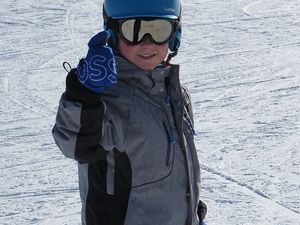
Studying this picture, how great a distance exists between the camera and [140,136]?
2.07 m

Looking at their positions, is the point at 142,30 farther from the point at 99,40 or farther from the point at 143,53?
the point at 99,40

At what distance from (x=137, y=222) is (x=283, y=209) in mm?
2335

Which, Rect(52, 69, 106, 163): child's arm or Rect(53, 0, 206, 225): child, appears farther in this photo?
Rect(53, 0, 206, 225): child

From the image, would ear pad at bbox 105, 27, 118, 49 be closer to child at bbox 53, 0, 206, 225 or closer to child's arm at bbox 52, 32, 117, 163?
child at bbox 53, 0, 206, 225

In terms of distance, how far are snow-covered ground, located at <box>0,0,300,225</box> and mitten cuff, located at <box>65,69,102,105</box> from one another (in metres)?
2.39

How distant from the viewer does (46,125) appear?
19.8 ft

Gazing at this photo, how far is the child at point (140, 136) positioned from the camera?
205cm

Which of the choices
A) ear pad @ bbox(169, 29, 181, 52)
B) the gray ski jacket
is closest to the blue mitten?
the gray ski jacket

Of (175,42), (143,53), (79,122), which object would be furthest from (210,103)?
(79,122)

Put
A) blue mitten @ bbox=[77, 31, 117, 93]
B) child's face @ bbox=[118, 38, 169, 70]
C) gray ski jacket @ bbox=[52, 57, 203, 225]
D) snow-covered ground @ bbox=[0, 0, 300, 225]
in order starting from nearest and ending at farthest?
1. blue mitten @ bbox=[77, 31, 117, 93]
2. gray ski jacket @ bbox=[52, 57, 203, 225]
3. child's face @ bbox=[118, 38, 169, 70]
4. snow-covered ground @ bbox=[0, 0, 300, 225]

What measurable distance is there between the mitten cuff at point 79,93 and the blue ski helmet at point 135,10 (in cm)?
30

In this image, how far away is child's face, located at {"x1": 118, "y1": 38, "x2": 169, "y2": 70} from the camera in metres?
2.12

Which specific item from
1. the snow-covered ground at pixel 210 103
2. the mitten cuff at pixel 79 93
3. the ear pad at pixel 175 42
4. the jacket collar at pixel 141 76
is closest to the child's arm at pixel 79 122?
the mitten cuff at pixel 79 93

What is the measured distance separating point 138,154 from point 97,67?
355 millimetres
